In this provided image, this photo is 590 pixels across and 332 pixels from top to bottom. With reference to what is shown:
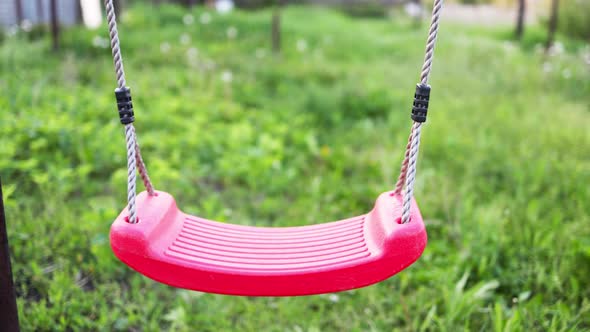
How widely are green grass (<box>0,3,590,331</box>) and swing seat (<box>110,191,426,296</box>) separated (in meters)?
0.48

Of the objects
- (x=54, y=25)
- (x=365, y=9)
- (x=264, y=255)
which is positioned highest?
(x=264, y=255)

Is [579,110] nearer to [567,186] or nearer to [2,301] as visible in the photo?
[567,186]

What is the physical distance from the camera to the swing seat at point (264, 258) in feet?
4.16

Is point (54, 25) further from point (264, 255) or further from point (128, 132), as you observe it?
point (264, 255)

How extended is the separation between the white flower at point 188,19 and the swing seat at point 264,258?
17.0 ft

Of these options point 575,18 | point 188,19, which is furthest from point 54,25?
point 575,18

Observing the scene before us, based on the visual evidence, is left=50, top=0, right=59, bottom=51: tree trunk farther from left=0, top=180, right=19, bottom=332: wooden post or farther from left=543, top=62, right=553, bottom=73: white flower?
left=543, top=62, right=553, bottom=73: white flower

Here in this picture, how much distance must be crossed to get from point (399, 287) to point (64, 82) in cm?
292

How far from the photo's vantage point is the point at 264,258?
1371 mm

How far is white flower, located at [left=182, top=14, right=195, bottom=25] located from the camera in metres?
6.20

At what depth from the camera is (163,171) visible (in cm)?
253

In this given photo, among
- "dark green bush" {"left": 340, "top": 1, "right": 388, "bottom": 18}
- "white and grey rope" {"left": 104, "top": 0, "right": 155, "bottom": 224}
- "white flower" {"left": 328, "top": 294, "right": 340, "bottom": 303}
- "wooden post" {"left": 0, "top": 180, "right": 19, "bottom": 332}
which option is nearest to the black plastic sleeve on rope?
"white and grey rope" {"left": 104, "top": 0, "right": 155, "bottom": 224}


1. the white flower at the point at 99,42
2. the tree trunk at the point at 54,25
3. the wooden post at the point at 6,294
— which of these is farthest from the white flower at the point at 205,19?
the wooden post at the point at 6,294

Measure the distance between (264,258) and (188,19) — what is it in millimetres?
5472
